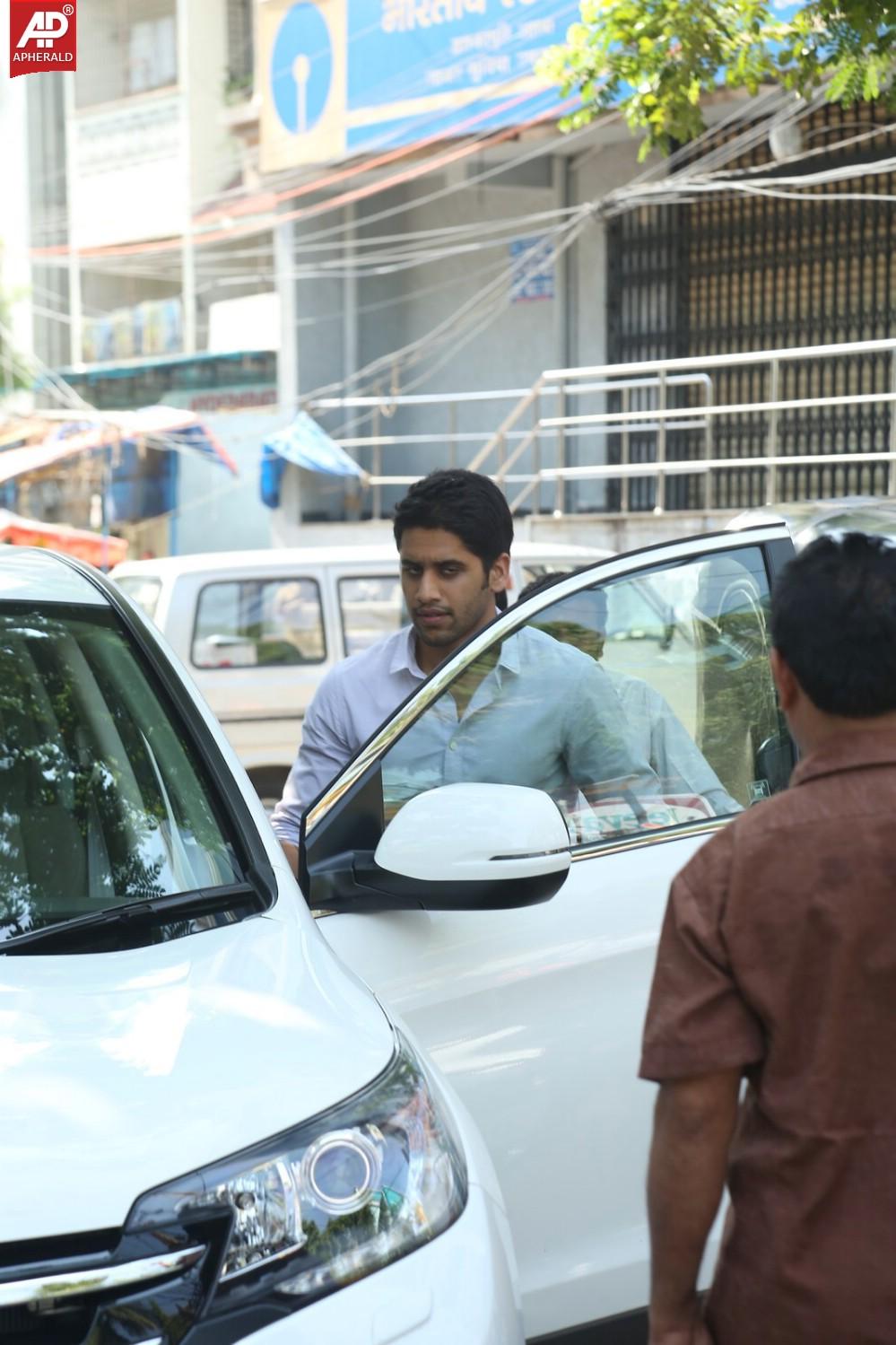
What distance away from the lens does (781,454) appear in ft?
47.8

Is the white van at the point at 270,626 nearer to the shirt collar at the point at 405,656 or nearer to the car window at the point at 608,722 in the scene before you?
the shirt collar at the point at 405,656

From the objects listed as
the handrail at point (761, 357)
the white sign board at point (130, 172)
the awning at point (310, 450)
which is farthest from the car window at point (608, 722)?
the white sign board at point (130, 172)

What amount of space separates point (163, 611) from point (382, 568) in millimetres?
1292

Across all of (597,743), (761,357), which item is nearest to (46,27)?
(761,357)

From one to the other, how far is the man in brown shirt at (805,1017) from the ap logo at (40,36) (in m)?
6.83

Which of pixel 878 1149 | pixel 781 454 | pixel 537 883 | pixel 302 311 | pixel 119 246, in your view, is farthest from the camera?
pixel 119 246

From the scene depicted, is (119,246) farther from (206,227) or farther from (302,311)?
(302,311)

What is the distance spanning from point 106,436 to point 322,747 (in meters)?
18.6

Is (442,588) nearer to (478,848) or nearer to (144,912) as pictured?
(478,848)

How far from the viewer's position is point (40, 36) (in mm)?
7973

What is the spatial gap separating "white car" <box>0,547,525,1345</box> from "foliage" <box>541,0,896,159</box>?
165 inches

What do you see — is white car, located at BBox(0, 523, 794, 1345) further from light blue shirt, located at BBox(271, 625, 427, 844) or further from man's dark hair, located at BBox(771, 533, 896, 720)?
man's dark hair, located at BBox(771, 533, 896, 720)

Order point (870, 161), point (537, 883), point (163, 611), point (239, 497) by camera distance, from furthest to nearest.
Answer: point (239, 497) < point (870, 161) < point (163, 611) < point (537, 883)

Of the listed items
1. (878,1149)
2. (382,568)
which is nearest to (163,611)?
(382,568)
